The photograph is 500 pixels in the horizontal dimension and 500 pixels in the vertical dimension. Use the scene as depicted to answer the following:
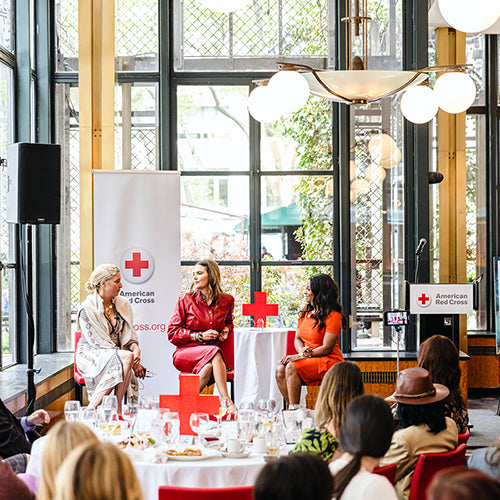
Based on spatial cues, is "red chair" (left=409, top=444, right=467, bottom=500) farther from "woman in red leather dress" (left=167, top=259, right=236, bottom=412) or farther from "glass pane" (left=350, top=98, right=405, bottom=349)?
"glass pane" (left=350, top=98, right=405, bottom=349)

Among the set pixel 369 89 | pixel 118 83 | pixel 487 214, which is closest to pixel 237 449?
pixel 369 89

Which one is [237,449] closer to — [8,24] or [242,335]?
[242,335]

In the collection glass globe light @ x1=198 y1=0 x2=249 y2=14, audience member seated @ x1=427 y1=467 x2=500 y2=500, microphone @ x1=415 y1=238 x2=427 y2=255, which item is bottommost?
audience member seated @ x1=427 y1=467 x2=500 y2=500

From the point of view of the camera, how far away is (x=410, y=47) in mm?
7625

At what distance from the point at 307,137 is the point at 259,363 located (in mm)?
2620

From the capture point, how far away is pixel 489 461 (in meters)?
2.46

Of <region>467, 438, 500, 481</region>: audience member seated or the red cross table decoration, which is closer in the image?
<region>467, 438, 500, 481</region>: audience member seated

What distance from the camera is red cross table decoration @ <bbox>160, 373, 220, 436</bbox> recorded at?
11.5 feet

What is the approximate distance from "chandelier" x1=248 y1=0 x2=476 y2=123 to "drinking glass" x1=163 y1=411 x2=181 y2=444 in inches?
65.1

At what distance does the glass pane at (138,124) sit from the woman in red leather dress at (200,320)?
2022 mm

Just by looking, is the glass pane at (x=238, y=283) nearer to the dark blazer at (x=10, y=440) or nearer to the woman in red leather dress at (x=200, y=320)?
the woman in red leather dress at (x=200, y=320)

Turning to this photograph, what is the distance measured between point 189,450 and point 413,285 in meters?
3.76

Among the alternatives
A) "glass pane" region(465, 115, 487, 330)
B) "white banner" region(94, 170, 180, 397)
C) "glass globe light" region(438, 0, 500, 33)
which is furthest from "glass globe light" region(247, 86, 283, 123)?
"glass pane" region(465, 115, 487, 330)

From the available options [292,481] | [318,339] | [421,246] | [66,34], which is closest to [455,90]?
[318,339]
